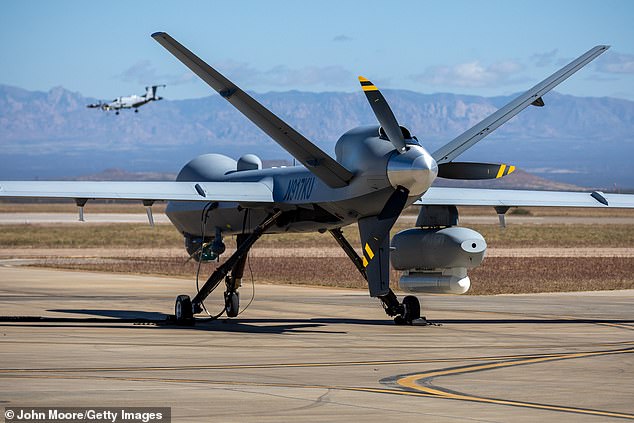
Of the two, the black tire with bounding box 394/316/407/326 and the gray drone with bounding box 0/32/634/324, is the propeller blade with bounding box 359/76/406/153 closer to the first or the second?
the gray drone with bounding box 0/32/634/324

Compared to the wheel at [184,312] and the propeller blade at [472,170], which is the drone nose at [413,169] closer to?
the propeller blade at [472,170]

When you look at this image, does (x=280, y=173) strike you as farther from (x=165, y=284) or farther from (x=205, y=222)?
(x=165, y=284)

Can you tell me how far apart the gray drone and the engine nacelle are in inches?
1.0

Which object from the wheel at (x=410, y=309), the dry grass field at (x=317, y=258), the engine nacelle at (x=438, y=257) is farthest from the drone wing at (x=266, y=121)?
the dry grass field at (x=317, y=258)

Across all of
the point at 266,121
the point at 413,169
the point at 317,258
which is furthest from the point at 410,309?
the point at 317,258

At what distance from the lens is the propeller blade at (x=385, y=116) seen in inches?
852

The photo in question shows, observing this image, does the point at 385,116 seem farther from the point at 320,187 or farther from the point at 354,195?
the point at 320,187

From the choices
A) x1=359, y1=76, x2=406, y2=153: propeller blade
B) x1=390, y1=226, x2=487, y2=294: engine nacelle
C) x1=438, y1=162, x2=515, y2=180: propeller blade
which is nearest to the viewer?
x1=359, y1=76, x2=406, y2=153: propeller blade

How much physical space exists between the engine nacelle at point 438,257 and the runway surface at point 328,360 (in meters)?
0.98

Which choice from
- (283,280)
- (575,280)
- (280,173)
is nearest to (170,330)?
(280,173)

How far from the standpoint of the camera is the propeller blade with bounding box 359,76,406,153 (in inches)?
852

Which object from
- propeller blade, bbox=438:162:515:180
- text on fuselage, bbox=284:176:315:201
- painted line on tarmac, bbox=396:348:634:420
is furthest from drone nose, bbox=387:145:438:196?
painted line on tarmac, bbox=396:348:634:420

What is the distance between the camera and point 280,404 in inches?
550

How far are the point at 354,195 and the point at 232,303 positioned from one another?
5.66 metres
